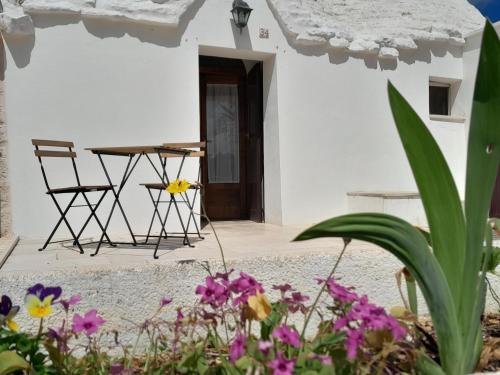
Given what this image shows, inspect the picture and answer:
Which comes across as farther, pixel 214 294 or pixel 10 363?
pixel 214 294

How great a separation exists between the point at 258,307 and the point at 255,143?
13.8ft

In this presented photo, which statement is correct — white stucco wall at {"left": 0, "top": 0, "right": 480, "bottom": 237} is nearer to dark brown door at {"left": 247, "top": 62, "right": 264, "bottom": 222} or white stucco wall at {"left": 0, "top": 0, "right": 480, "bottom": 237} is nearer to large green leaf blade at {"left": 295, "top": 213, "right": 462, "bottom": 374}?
dark brown door at {"left": 247, "top": 62, "right": 264, "bottom": 222}

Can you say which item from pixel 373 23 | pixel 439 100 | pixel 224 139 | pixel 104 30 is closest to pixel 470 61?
pixel 439 100

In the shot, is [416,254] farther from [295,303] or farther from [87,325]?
[87,325]

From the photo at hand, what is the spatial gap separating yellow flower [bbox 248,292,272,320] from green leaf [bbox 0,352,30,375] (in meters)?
0.61

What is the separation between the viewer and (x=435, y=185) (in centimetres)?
123

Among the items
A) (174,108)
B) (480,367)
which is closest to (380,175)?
(174,108)

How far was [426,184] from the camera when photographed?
1.23 meters

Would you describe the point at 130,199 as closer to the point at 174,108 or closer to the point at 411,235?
the point at 174,108

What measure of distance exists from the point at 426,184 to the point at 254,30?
3.89m

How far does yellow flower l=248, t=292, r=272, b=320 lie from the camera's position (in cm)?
118

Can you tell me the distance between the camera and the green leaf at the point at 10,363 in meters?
1.11

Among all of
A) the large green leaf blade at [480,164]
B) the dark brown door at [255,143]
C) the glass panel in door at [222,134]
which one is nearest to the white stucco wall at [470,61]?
the dark brown door at [255,143]

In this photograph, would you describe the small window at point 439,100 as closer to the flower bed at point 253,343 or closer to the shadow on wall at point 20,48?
the shadow on wall at point 20,48
